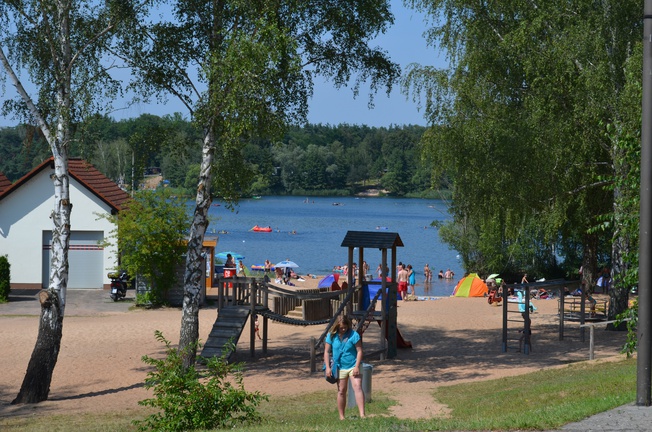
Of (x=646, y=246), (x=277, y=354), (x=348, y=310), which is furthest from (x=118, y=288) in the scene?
(x=646, y=246)

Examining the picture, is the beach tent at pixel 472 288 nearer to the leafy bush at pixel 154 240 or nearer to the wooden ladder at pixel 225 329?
the leafy bush at pixel 154 240

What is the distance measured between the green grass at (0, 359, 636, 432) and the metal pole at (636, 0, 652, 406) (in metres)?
0.49

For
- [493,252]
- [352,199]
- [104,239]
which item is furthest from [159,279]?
[352,199]

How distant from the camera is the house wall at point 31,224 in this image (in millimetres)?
33094

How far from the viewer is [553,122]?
2223 centimetres

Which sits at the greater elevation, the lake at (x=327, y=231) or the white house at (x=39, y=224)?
the white house at (x=39, y=224)

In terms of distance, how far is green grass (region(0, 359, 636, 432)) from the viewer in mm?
9945

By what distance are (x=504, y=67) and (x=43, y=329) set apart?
13520 mm

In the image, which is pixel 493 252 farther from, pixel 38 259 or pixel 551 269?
pixel 38 259

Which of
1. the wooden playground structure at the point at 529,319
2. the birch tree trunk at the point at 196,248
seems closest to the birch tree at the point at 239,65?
the birch tree trunk at the point at 196,248

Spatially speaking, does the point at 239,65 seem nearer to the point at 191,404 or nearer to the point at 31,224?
the point at 191,404

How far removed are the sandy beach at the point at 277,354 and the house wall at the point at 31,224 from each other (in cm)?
301

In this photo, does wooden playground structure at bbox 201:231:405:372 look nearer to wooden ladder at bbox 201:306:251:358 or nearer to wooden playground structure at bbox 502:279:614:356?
wooden ladder at bbox 201:306:251:358

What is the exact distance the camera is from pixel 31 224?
3312 centimetres
